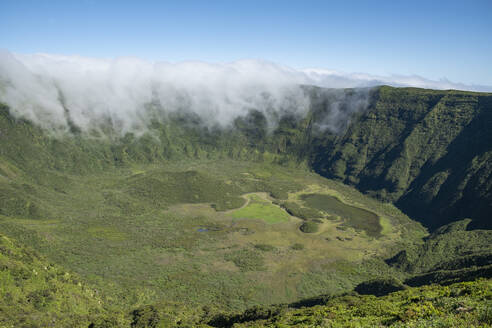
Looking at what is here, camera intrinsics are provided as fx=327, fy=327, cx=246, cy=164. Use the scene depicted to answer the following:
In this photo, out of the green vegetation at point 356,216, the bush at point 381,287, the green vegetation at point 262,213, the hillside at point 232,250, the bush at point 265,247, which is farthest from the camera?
Result: the green vegetation at point 262,213

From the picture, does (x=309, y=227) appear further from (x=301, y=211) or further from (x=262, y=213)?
(x=262, y=213)

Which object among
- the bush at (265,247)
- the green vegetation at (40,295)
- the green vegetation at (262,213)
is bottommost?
the green vegetation at (262,213)

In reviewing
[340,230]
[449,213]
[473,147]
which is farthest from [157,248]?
[473,147]

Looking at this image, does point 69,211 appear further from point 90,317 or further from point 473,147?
point 473,147

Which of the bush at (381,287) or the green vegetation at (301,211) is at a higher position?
the bush at (381,287)

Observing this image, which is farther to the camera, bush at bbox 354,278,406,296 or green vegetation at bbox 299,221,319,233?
green vegetation at bbox 299,221,319,233

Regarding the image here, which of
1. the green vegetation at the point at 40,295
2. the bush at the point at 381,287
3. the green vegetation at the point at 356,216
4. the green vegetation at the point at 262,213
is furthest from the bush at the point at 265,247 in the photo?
the green vegetation at the point at 40,295

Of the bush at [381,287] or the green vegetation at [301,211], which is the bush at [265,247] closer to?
the green vegetation at [301,211]

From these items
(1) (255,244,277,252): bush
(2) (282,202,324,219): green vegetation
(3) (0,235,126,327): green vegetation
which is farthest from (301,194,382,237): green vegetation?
(3) (0,235,126,327): green vegetation

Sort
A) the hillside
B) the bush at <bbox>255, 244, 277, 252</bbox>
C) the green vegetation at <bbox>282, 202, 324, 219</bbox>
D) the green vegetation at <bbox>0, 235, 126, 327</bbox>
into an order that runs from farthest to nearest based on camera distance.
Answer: the green vegetation at <bbox>282, 202, 324, 219</bbox> → the bush at <bbox>255, 244, 277, 252</bbox> → the hillside → the green vegetation at <bbox>0, 235, 126, 327</bbox>

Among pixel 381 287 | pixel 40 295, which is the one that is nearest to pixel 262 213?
pixel 381 287

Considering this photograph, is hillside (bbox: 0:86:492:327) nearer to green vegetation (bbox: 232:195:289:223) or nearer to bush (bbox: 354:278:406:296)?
bush (bbox: 354:278:406:296)

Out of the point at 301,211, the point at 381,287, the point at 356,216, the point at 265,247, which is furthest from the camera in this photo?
the point at 301,211
